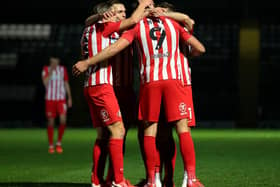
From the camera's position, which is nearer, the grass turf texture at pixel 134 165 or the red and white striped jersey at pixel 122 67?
the red and white striped jersey at pixel 122 67

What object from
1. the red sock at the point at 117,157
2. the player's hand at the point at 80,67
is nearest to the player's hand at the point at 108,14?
the player's hand at the point at 80,67

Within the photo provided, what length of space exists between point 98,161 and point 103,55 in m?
1.08

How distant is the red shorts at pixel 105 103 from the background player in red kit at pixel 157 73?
240 millimetres

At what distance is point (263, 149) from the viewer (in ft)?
43.6

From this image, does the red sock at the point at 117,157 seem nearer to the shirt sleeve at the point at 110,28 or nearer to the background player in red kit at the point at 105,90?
the background player in red kit at the point at 105,90

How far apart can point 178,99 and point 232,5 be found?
18103 millimetres

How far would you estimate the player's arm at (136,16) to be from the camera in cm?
641

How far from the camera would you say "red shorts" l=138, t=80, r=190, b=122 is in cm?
646

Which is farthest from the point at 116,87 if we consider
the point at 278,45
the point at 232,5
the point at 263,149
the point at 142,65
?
the point at 278,45

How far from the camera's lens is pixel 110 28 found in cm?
666

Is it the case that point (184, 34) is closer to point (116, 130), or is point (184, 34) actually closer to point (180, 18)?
point (180, 18)

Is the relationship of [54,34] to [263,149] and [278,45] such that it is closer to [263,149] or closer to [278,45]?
[278,45]

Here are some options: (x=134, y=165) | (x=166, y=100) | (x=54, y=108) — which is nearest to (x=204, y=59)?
(x=54, y=108)

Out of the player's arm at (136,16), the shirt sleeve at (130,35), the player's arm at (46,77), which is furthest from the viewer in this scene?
the player's arm at (46,77)
